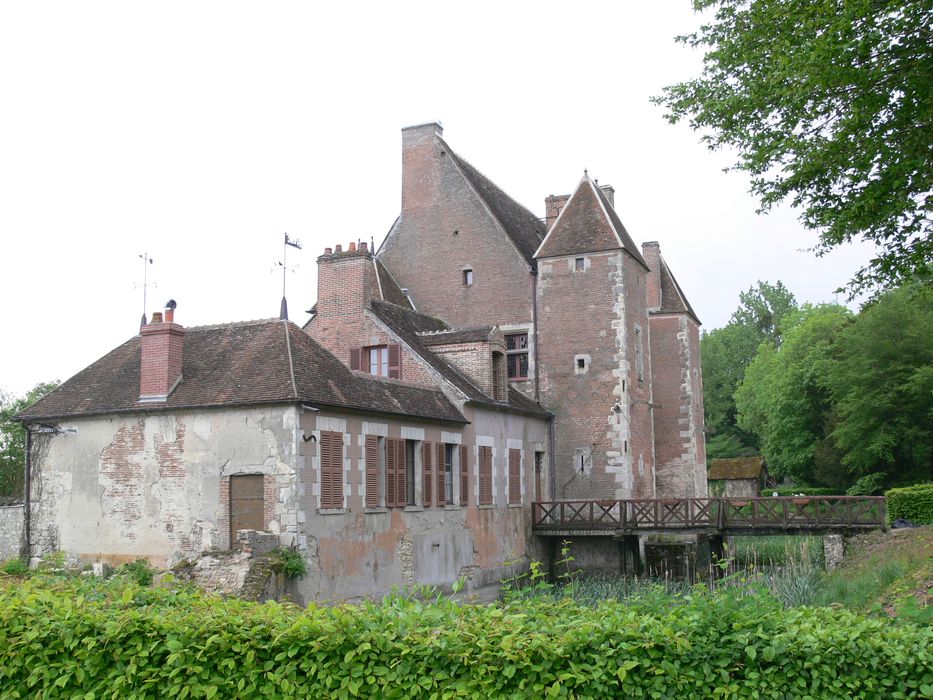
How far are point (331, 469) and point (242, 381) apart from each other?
2438 millimetres

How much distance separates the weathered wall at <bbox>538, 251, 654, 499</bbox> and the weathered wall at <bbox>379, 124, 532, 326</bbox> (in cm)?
106

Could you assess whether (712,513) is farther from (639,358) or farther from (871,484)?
(871,484)

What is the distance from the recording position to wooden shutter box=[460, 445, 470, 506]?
23.3m

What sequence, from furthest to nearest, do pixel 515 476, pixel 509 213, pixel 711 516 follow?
pixel 509 213 < pixel 515 476 < pixel 711 516

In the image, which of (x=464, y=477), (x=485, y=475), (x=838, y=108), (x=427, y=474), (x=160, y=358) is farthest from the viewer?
(x=485, y=475)

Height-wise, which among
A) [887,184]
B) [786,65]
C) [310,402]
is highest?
[786,65]

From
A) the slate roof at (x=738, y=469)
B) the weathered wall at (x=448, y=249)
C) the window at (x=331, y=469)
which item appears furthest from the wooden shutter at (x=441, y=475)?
the slate roof at (x=738, y=469)

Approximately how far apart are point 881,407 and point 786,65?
3090cm

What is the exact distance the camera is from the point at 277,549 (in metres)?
17.4

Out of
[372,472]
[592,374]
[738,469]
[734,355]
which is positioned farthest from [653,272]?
[734,355]

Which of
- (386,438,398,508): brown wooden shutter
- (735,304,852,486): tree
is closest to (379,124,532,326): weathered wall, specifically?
(386,438,398,508): brown wooden shutter

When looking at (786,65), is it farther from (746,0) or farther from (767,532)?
(767,532)

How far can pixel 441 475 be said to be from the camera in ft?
73.7

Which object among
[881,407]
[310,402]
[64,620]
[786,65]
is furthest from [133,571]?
[881,407]
